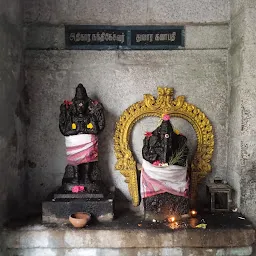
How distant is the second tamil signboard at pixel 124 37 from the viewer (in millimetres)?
4465

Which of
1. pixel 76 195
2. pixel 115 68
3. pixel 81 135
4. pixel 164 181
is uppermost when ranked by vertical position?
pixel 115 68

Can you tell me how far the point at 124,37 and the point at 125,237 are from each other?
2547mm

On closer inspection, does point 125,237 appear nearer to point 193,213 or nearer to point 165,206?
point 165,206

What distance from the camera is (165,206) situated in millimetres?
3943

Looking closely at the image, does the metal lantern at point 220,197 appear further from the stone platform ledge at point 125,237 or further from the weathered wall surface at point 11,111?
the weathered wall surface at point 11,111

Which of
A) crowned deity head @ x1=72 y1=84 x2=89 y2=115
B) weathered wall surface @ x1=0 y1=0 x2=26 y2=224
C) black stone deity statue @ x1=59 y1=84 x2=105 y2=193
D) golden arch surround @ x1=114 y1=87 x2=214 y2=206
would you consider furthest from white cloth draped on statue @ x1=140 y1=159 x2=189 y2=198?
weathered wall surface @ x1=0 y1=0 x2=26 y2=224

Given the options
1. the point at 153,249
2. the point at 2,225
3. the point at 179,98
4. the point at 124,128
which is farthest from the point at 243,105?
the point at 2,225

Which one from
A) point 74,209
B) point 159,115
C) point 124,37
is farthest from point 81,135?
point 124,37

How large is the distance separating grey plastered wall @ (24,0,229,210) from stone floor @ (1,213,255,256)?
0.93m

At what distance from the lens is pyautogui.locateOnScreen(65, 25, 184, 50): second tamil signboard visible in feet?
14.6

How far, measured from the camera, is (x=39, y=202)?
4.58 meters

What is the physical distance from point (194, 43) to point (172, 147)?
4.97 feet

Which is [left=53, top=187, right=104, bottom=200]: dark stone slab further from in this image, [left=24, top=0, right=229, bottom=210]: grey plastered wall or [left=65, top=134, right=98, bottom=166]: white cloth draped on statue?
[left=24, top=0, right=229, bottom=210]: grey plastered wall

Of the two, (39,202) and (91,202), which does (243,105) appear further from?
(39,202)
